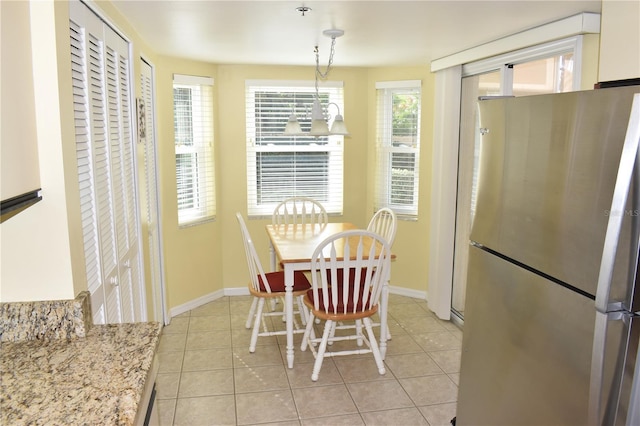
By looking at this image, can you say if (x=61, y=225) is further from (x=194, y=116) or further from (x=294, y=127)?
(x=194, y=116)

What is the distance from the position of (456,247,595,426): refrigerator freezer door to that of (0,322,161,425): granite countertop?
1284 mm

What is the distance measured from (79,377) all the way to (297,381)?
6.53 feet

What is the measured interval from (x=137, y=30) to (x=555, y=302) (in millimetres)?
2743

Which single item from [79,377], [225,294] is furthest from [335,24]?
[225,294]

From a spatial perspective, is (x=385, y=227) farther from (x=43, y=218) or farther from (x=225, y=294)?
(x=43, y=218)

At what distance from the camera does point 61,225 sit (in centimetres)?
164

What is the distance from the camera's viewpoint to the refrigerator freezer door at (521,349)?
5.00 ft

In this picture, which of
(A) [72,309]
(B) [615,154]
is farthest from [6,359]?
(B) [615,154]

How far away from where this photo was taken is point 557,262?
1.58 meters

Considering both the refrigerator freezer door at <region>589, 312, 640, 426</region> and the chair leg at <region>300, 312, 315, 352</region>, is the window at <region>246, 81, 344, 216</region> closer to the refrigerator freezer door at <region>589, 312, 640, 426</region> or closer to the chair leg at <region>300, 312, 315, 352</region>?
the chair leg at <region>300, 312, 315, 352</region>

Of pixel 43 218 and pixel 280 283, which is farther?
pixel 280 283

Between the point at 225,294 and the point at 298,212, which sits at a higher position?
the point at 298,212

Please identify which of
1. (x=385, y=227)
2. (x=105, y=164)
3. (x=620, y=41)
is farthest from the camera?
(x=385, y=227)

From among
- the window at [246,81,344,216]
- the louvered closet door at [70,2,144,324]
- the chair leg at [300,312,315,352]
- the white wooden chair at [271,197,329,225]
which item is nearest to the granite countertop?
the louvered closet door at [70,2,144,324]
